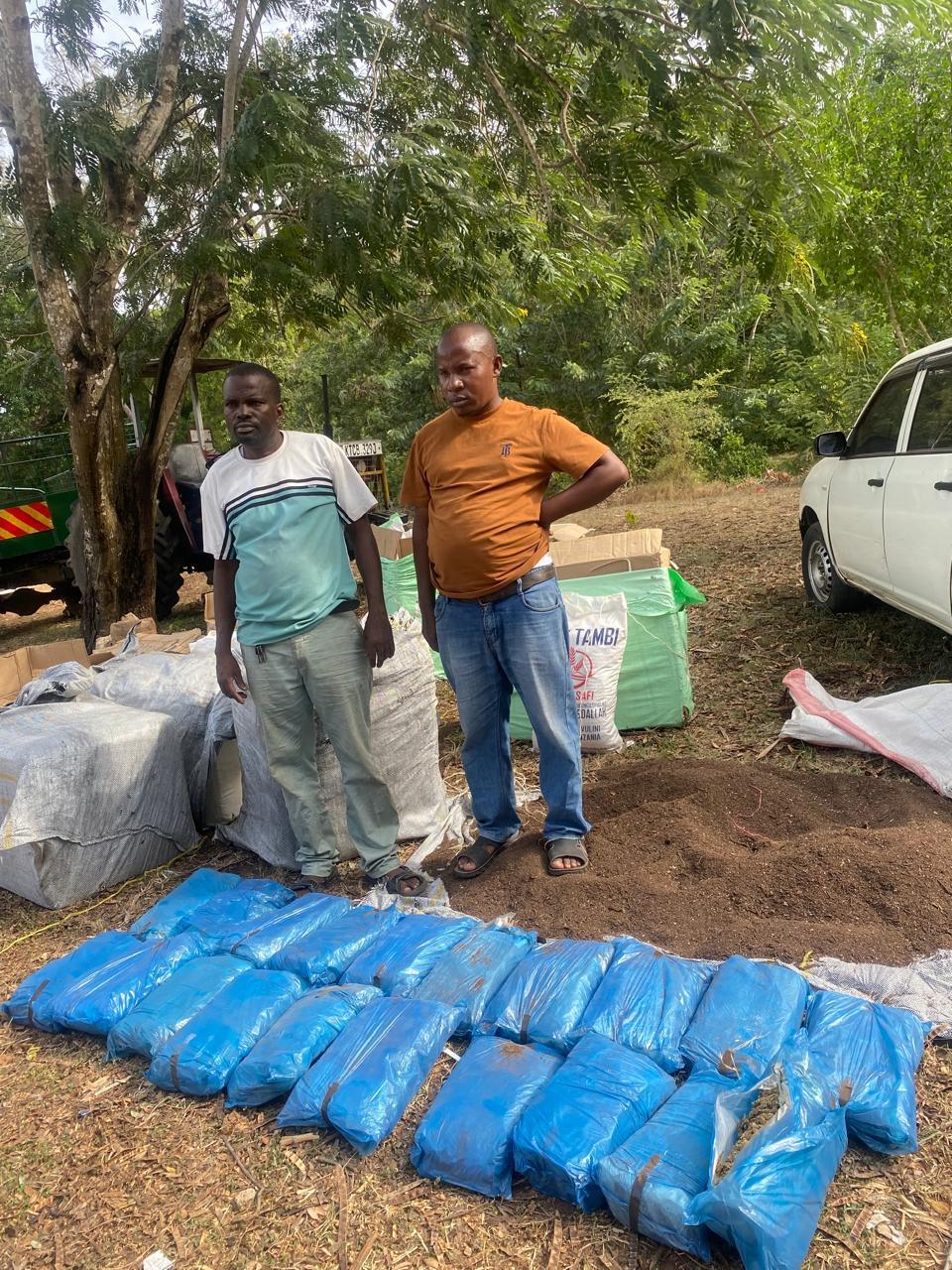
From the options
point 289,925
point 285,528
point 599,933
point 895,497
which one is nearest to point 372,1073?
point 289,925

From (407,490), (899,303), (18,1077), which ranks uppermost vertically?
(899,303)

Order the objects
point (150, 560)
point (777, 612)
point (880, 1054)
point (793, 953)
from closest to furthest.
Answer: point (880, 1054), point (793, 953), point (777, 612), point (150, 560)

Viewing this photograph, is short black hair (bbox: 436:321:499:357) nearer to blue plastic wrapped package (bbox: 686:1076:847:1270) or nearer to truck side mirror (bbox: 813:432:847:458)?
blue plastic wrapped package (bbox: 686:1076:847:1270)

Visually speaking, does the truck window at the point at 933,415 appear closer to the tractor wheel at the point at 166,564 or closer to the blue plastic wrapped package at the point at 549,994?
the blue plastic wrapped package at the point at 549,994

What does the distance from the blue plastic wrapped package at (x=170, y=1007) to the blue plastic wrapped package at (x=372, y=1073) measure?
1.61 ft

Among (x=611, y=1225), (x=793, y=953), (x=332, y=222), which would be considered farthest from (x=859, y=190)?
(x=611, y=1225)

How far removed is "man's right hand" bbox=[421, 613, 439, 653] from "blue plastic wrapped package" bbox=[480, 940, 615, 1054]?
125cm

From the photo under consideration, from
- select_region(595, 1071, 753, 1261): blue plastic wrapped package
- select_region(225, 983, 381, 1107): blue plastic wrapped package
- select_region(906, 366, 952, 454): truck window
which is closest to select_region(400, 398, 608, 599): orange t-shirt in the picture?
select_region(225, 983, 381, 1107): blue plastic wrapped package

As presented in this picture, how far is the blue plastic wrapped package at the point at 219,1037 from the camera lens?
8.36ft

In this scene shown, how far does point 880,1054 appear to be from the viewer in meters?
2.22

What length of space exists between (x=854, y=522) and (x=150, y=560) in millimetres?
5525

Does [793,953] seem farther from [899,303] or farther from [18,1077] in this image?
[899,303]

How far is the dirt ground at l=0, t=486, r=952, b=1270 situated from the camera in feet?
6.63

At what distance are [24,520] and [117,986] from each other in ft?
26.9
